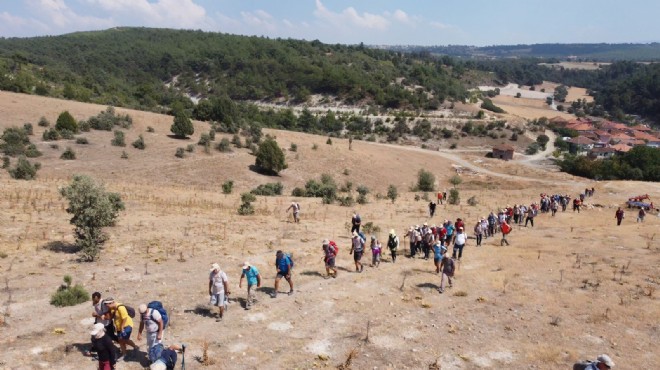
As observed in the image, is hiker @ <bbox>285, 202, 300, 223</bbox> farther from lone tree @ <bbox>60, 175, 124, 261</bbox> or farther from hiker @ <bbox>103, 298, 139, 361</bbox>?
hiker @ <bbox>103, 298, 139, 361</bbox>

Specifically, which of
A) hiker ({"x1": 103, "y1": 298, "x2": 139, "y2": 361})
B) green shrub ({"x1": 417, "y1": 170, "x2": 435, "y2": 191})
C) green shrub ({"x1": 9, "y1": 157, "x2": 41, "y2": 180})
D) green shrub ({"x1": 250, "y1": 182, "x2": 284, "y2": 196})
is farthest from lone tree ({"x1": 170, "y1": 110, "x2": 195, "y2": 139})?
hiker ({"x1": 103, "y1": 298, "x2": 139, "y2": 361})

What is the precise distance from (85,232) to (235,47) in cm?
15776

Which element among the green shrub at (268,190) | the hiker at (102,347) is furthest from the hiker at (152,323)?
the green shrub at (268,190)

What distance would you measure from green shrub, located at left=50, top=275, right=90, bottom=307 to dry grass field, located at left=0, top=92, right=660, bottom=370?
31 centimetres

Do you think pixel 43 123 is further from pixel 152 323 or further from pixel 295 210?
pixel 152 323

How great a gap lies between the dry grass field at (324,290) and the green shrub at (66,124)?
47.7 feet

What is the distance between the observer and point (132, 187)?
3014cm

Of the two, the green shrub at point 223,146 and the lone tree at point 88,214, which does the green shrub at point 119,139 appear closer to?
the green shrub at point 223,146

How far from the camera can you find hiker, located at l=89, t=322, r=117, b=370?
828cm

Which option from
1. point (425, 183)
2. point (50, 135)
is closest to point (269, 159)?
point (425, 183)

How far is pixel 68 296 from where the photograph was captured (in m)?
12.0

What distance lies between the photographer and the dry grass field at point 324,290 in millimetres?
10742

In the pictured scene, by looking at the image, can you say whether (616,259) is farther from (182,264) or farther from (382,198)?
(382,198)

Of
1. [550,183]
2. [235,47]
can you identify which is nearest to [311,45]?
[235,47]
